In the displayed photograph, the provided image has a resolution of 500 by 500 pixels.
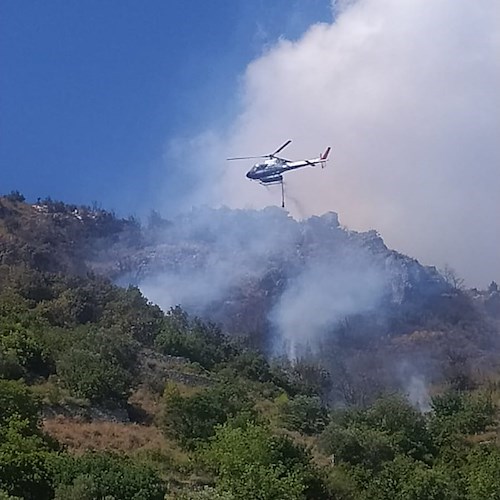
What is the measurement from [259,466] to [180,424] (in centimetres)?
1194

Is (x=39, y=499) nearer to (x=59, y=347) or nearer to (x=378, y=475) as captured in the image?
(x=378, y=475)

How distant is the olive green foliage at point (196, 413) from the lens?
112 ft

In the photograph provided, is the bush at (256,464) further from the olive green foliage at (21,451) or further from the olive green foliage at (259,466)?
the olive green foliage at (21,451)

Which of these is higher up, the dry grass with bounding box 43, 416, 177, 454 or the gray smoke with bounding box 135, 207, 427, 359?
the gray smoke with bounding box 135, 207, 427, 359

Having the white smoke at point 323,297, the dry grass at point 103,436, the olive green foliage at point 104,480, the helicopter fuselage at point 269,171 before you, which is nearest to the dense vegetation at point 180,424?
the olive green foliage at point 104,480

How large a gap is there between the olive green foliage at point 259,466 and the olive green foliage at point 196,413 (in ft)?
11.8

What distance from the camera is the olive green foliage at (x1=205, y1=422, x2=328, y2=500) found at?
2191 centimetres

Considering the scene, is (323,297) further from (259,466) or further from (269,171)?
(259,466)

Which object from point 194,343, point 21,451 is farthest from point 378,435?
point 194,343

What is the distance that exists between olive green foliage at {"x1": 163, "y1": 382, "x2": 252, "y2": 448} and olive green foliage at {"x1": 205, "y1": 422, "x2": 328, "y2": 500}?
11.8 ft

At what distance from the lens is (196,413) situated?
35.5m

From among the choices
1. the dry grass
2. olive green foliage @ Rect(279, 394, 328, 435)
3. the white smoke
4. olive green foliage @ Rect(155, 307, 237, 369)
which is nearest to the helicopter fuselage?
olive green foliage @ Rect(155, 307, 237, 369)

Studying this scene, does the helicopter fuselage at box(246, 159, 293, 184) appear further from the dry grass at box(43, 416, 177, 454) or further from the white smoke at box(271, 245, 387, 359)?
the white smoke at box(271, 245, 387, 359)

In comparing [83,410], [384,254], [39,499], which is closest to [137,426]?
[83,410]
